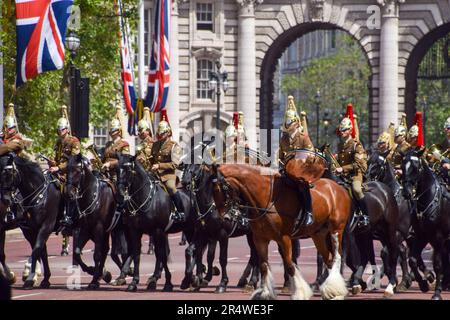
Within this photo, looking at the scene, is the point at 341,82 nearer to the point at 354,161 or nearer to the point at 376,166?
the point at 376,166

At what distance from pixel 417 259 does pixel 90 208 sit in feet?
19.5

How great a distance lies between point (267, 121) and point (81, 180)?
180 feet

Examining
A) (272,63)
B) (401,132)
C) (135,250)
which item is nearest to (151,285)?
(135,250)

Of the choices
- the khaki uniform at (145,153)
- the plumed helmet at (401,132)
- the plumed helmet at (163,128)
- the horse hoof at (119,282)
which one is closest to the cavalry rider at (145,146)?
the khaki uniform at (145,153)

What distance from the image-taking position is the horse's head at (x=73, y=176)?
88.0ft

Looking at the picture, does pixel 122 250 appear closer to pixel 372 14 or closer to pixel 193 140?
pixel 193 140

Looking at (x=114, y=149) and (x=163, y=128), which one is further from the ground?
(x=163, y=128)

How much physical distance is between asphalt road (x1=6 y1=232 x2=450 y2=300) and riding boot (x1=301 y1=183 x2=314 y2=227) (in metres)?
1.93

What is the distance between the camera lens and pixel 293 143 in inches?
965

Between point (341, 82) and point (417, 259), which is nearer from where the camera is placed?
point (417, 259)

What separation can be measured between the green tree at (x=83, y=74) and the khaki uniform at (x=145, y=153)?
14.2 meters

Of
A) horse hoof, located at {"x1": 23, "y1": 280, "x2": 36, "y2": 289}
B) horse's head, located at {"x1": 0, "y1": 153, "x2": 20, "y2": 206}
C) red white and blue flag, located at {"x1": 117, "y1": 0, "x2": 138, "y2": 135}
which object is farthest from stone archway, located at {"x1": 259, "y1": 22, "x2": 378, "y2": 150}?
horse hoof, located at {"x1": 23, "y1": 280, "x2": 36, "y2": 289}

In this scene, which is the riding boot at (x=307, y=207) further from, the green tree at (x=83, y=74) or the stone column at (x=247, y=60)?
the stone column at (x=247, y=60)
